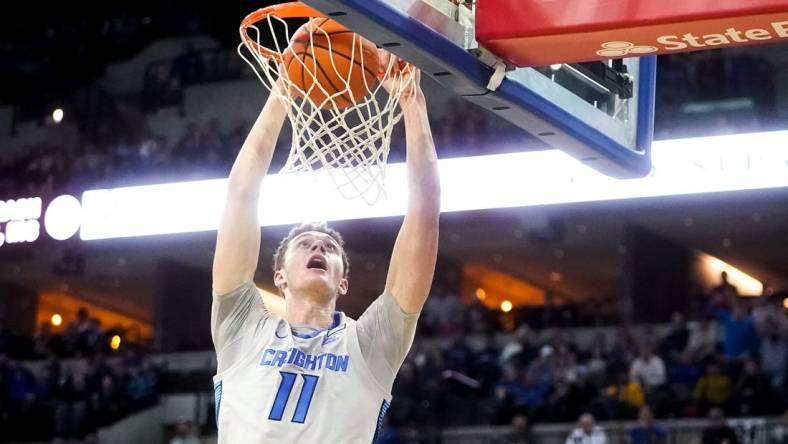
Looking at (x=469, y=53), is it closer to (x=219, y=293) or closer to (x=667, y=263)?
(x=219, y=293)

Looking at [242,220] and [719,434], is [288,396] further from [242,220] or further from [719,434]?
[719,434]

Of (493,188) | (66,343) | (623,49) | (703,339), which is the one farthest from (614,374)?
(623,49)

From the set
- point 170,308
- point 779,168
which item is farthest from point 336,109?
point 170,308

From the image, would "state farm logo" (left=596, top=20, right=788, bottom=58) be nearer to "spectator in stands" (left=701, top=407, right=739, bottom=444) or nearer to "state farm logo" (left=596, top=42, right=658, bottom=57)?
"state farm logo" (left=596, top=42, right=658, bottom=57)

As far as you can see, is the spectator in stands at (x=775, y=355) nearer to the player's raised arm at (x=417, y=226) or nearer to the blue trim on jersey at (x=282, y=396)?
the player's raised arm at (x=417, y=226)

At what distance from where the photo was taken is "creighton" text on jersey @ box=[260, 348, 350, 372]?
136 inches

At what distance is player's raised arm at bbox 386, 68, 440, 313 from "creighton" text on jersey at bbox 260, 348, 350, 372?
0.24 meters

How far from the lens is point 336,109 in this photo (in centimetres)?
390

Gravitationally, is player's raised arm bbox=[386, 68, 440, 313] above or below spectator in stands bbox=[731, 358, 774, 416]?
above

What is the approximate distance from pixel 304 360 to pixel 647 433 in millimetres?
7929

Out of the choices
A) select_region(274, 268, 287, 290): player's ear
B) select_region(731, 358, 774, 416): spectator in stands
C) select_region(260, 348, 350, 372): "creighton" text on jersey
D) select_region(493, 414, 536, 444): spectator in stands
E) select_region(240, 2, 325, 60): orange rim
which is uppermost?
select_region(240, 2, 325, 60): orange rim

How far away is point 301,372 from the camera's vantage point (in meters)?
3.44

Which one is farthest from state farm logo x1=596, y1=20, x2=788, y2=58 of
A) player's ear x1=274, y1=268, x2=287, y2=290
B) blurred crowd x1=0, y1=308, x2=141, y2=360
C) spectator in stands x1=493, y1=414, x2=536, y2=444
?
blurred crowd x1=0, y1=308, x2=141, y2=360

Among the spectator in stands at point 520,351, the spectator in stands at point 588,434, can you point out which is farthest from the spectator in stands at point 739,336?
the spectator in stands at point 520,351
